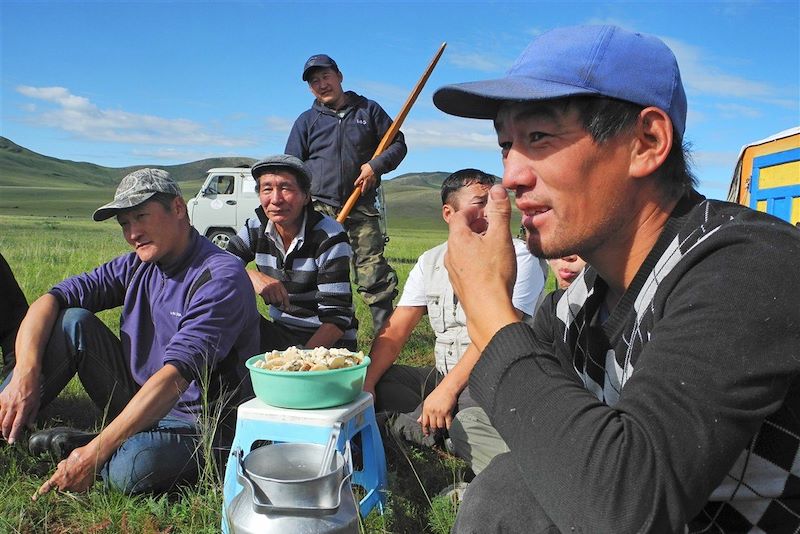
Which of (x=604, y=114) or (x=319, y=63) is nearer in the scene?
(x=604, y=114)

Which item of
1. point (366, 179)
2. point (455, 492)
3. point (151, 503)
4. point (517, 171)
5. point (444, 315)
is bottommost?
point (151, 503)

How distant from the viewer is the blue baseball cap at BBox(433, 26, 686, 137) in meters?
1.53

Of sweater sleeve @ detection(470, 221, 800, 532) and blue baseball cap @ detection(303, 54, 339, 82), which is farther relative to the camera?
blue baseball cap @ detection(303, 54, 339, 82)

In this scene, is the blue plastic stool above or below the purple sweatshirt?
below

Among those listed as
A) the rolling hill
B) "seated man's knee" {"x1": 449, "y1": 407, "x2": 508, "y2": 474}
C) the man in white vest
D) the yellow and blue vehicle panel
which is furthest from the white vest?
the rolling hill

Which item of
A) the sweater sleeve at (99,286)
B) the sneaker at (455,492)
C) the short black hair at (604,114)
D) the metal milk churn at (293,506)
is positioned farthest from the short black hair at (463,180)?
the short black hair at (604,114)

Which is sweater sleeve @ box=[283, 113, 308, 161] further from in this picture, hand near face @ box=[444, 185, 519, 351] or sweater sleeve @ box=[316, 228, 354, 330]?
hand near face @ box=[444, 185, 519, 351]

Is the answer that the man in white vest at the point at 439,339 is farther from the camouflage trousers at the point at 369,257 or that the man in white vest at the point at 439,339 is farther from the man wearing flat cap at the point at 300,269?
the camouflage trousers at the point at 369,257

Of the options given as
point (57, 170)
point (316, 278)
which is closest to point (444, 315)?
point (316, 278)

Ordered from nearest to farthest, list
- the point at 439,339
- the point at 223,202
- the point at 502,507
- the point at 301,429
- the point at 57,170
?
the point at 502,507 < the point at 301,429 < the point at 439,339 < the point at 223,202 < the point at 57,170

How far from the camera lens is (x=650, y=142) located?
5.21ft

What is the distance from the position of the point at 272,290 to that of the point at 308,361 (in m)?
1.51

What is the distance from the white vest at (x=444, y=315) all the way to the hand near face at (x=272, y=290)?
96 cm

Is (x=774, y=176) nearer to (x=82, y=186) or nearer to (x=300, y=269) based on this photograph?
(x=300, y=269)
